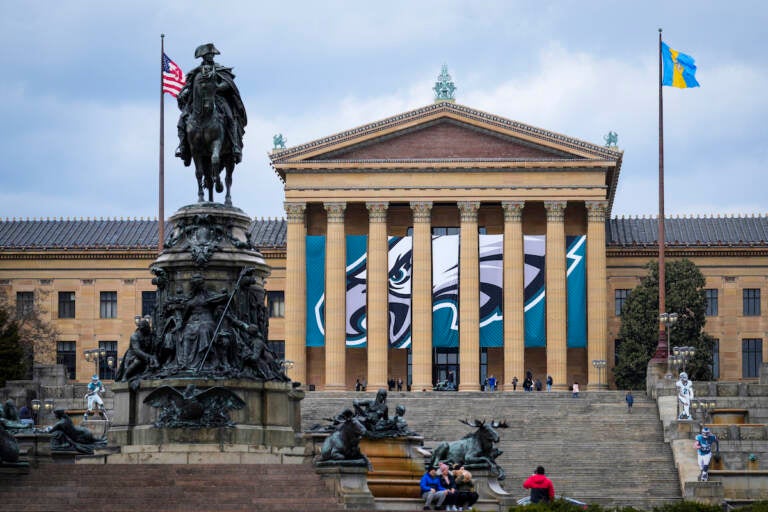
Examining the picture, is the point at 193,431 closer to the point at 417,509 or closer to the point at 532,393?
the point at 417,509

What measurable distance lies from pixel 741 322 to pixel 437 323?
63.3ft

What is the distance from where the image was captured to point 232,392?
3962 centimetres

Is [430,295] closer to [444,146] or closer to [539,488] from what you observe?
[444,146]

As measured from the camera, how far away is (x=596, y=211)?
10081 centimetres

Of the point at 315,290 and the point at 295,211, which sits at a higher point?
the point at 295,211

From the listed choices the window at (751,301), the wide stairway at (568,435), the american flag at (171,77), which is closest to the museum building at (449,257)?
the window at (751,301)

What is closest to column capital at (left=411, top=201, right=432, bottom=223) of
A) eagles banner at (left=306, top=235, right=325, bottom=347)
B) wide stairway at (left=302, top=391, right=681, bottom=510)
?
eagles banner at (left=306, top=235, right=325, bottom=347)

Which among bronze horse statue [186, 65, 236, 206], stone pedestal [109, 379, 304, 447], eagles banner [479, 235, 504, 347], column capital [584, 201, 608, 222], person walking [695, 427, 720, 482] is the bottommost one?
person walking [695, 427, 720, 482]

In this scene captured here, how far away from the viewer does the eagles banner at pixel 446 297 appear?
100125 millimetres

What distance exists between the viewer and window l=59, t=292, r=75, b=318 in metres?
→ 109

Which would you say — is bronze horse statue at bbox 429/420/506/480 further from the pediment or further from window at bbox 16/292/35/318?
window at bbox 16/292/35/318

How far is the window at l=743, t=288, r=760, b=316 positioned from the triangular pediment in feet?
44.5

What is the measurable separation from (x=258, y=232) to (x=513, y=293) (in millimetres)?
20809

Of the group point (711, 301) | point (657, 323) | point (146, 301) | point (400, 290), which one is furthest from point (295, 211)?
point (711, 301)
